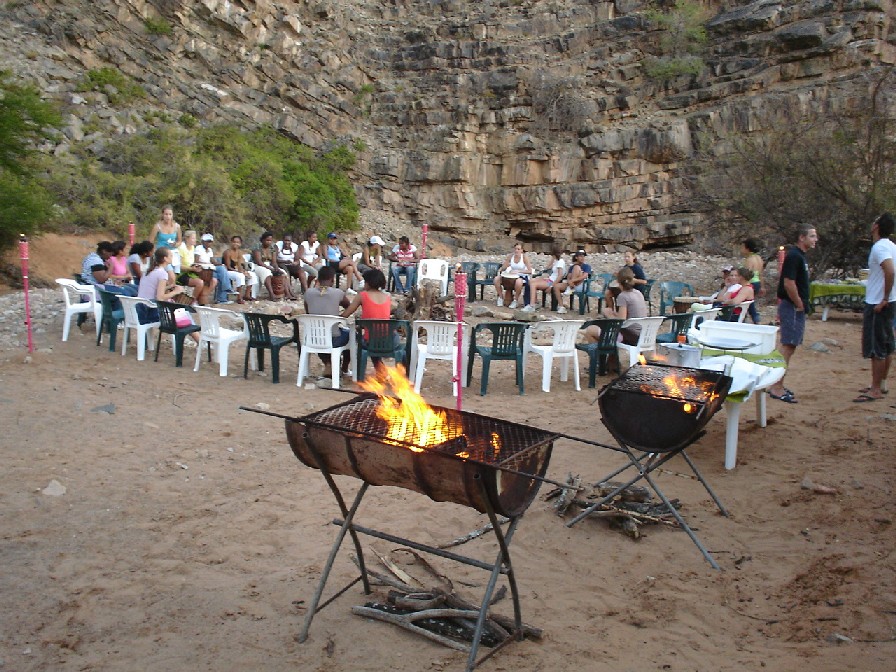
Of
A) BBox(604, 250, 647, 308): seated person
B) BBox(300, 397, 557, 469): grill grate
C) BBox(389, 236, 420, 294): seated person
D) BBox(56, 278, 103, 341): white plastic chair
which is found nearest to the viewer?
BBox(300, 397, 557, 469): grill grate

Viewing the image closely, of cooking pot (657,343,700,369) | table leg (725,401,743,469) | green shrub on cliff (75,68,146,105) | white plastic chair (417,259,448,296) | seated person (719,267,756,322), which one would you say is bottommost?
table leg (725,401,743,469)

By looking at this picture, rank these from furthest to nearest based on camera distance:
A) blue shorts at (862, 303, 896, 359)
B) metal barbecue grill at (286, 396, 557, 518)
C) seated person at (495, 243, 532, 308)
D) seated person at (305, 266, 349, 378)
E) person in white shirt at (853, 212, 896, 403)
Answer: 1. seated person at (495, 243, 532, 308)
2. seated person at (305, 266, 349, 378)
3. blue shorts at (862, 303, 896, 359)
4. person in white shirt at (853, 212, 896, 403)
5. metal barbecue grill at (286, 396, 557, 518)

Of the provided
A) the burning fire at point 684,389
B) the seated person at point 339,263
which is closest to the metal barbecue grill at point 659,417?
the burning fire at point 684,389

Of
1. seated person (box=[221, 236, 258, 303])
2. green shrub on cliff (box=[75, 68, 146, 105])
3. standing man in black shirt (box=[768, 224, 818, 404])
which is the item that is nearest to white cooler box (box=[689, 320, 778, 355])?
standing man in black shirt (box=[768, 224, 818, 404])

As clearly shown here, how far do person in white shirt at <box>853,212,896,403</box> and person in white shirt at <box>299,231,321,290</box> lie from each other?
34.9 ft

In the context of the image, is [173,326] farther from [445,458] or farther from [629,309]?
[445,458]

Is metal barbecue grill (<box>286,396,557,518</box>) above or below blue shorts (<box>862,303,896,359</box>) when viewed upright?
below

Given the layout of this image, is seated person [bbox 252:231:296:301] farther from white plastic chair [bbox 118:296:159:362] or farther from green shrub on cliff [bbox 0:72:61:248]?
white plastic chair [bbox 118:296:159:362]

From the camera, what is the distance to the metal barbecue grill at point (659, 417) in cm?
440

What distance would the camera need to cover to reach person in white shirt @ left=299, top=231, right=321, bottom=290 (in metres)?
15.3

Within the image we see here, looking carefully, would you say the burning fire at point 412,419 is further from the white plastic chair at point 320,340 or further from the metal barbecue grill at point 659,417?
the white plastic chair at point 320,340

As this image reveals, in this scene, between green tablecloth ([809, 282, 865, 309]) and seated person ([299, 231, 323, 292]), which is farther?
seated person ([299, 231, 323, 292])

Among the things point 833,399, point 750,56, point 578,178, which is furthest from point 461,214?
point 833,399

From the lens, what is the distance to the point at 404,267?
15945 millimetres
